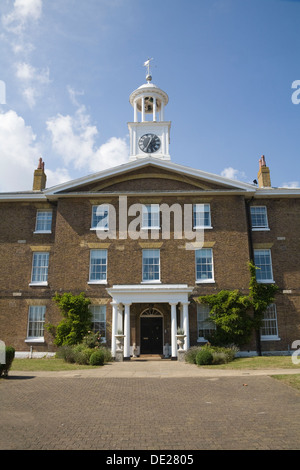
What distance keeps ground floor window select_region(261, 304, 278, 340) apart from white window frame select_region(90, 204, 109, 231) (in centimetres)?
1235

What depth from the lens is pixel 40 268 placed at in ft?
80.4

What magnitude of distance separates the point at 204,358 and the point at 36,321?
38.5ft

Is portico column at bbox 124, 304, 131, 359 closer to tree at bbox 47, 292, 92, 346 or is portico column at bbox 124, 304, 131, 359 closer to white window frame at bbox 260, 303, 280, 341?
tree at bbox 47, 292, 92, 346

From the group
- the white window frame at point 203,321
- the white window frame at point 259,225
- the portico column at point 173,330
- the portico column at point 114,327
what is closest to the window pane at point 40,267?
the portico column at point 114,327

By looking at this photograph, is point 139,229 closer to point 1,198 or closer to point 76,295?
point 76,295

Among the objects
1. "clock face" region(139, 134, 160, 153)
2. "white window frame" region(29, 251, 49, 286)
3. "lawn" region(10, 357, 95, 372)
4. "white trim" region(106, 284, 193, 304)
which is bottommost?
"lawn" region(10, 357, 95, 372)

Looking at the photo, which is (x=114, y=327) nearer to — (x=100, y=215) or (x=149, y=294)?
(x=149, y=294)

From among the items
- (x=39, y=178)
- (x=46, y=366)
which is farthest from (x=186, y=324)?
(x=39, y=178)

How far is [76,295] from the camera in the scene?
23.3 m

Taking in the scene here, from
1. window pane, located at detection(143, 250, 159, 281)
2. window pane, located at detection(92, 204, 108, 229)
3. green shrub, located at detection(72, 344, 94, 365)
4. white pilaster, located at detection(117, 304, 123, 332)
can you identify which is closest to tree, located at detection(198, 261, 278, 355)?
window pane, located at detection(143, 250, 159, 281)

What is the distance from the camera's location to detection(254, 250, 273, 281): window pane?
24203 millimetres

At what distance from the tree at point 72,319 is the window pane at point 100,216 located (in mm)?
4891

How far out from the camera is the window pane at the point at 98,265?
938 inches

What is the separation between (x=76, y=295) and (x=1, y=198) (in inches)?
358
